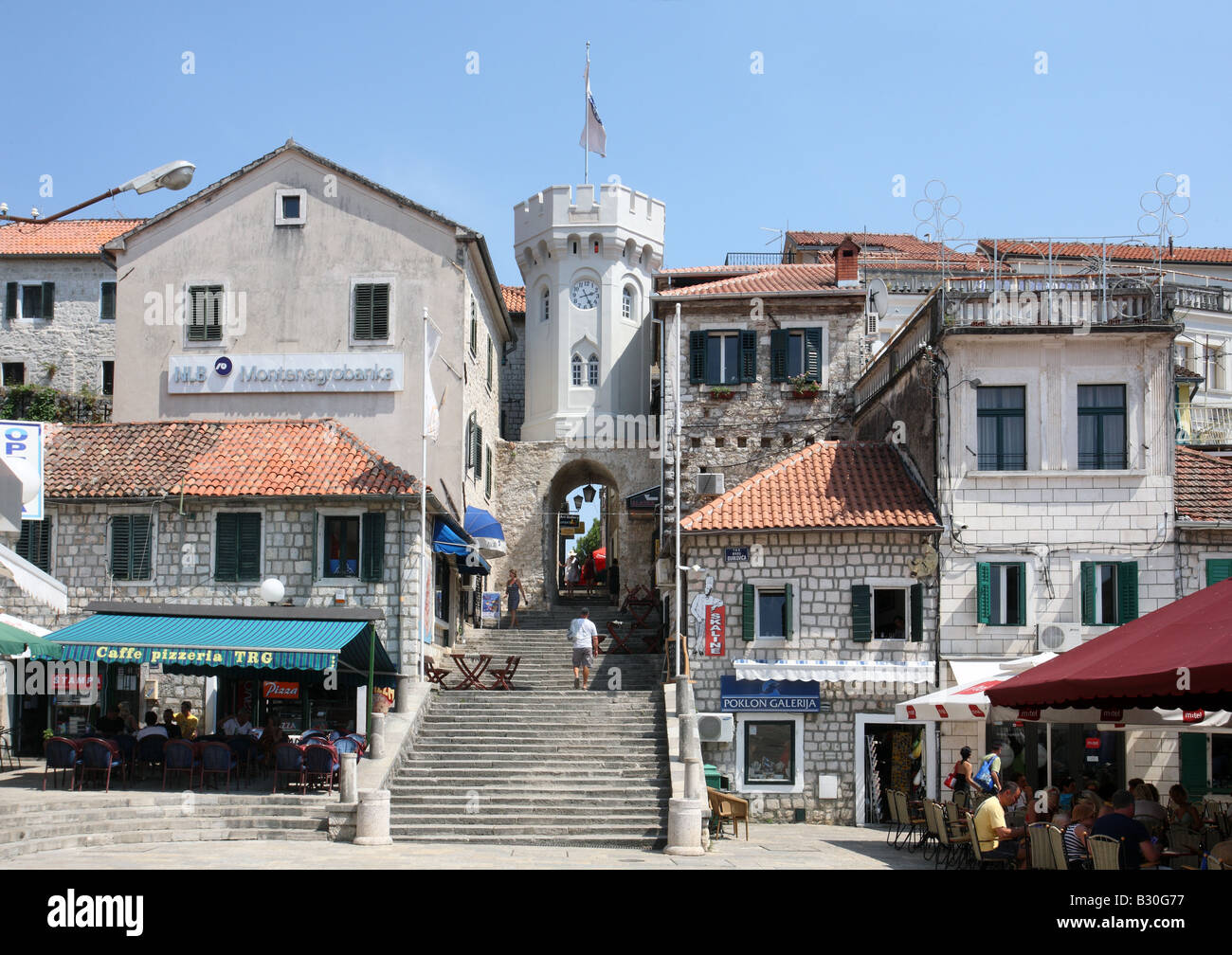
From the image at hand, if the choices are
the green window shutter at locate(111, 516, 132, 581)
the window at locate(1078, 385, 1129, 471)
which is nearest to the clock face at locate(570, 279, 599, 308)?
the green window shutter at locate(111, 516, 132, 581)

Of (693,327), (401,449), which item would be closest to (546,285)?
(693,327)

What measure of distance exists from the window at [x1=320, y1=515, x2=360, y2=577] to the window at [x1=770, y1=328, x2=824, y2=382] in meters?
13.4

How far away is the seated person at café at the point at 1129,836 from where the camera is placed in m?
13.6

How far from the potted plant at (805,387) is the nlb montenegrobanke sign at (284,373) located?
35.3 feet

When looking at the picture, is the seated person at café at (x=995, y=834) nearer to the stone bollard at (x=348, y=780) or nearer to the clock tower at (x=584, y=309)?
the stone bollard at (x=348, y=780)

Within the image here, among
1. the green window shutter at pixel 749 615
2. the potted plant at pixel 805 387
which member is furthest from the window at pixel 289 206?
the green window shutter at pixel 749 615

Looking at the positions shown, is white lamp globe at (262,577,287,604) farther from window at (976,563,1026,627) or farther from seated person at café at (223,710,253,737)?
window at (976,563,1026,627)

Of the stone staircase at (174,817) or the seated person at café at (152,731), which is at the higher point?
the seated person at café at (152,731)

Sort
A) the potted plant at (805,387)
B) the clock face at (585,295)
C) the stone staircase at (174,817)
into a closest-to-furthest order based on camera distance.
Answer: the stone staircase at (174,817) < the potted plant at (805,387) < the clock face at (585,295)

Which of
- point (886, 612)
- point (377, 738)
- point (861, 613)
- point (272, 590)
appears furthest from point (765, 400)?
point (377, 738)

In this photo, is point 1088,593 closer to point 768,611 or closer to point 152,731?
point 768,611

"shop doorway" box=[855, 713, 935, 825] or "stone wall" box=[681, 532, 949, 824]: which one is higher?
"stone wall" box=[681, 532, 949, 824]

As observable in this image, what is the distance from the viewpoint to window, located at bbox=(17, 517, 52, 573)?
27.8m
